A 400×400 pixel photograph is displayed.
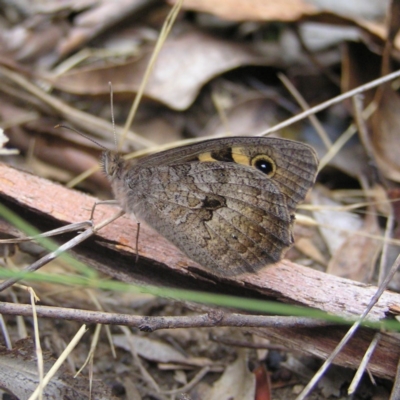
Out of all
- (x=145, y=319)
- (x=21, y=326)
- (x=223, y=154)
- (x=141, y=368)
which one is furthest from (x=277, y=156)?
(x=21, y=326)

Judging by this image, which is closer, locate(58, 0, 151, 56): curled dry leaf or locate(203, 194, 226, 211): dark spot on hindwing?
locate(203, 194, 226, 211): dark spot on hindwing

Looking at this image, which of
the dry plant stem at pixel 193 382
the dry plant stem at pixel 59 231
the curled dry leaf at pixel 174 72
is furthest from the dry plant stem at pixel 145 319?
the curled dry leaf at pixel 174 72

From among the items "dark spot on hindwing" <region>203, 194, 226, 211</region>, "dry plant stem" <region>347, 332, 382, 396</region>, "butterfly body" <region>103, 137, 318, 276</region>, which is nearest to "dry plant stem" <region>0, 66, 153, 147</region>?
"butterfly body" <region>103, 137, 318, 276</region>

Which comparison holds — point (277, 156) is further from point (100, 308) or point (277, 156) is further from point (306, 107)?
point (306, 107)

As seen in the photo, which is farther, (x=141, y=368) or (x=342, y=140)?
(x=342, y=140)

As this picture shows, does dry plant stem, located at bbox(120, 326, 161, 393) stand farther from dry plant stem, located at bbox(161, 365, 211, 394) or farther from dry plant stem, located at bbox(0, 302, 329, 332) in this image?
dry plant stem, located at bbox(0, 302, 329, 332)

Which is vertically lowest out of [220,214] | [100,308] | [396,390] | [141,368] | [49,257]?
[141,368]

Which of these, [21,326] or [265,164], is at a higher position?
[265,164]
